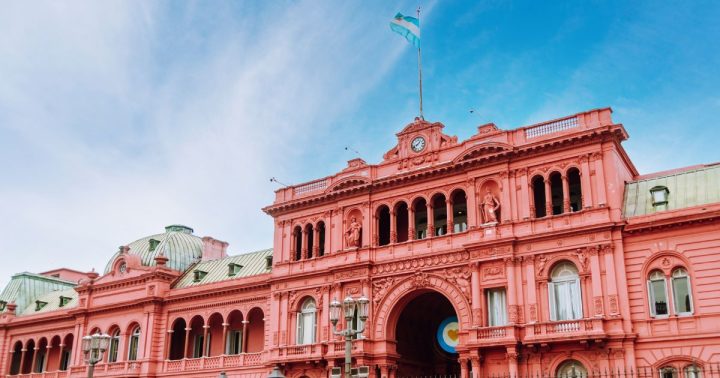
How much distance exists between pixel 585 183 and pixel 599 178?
76cm

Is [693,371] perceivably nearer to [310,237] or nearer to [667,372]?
[667,372]

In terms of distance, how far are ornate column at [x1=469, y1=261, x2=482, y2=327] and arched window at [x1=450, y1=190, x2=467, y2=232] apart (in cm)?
382

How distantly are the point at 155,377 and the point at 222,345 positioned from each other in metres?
5.71

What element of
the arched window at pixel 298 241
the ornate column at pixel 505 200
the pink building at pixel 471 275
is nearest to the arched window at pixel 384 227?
the pink building at pixel 471 275

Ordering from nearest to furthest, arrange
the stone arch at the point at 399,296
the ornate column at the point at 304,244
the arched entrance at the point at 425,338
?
the stone arch at the point at 399,296 < the arched entrance at the point at 425,338 < the ornate column at the point at 304,244

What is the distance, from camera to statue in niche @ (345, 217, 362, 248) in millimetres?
46719

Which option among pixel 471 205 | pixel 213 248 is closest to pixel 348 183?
pixel 471 205

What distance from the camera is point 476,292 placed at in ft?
133

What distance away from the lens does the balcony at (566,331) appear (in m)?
35.9

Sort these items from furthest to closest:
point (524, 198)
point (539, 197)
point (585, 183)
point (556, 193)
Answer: point (539, 197), point (556, 193), point (524, 198), point (585, 183)

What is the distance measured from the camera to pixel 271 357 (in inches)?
1887

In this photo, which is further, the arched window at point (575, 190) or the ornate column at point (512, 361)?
the arched window at point (575, 190)

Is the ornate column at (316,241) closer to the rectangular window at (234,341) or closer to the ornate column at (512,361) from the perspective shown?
the rectangular window at (234,341)

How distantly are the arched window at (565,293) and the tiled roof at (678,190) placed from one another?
4.18 meters
